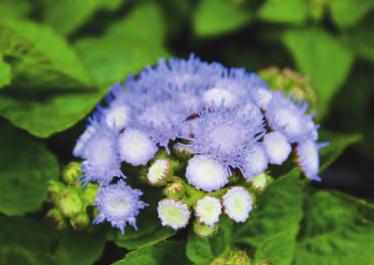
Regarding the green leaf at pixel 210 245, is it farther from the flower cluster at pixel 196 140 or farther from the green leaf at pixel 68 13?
the green leaf at pixel 68 13

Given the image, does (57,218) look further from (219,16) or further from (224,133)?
(219,16)

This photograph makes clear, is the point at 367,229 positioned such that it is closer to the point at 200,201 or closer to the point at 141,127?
the point at 200,201

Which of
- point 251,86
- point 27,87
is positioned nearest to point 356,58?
point 251,86

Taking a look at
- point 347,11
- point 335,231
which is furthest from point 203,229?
point 347,11

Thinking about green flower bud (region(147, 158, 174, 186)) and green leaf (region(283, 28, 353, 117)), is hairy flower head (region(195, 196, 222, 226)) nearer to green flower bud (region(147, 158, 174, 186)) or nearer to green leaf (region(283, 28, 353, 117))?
green flower bud (region(147, 158, 174, 186))

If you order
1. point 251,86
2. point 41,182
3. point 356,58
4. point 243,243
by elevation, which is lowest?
point 243,243

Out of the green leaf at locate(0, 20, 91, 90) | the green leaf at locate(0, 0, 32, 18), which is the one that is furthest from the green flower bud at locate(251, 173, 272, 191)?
the green leaf at locate(0, 0, 32, 18)

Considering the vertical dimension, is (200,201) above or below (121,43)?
below
